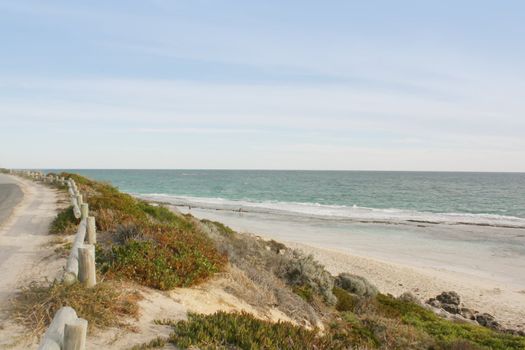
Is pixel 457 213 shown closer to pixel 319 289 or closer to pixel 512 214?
pixel 512 214

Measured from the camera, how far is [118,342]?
5.55m

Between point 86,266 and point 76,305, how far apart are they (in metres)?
0.77

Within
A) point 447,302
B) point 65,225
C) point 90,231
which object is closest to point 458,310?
point 447,302

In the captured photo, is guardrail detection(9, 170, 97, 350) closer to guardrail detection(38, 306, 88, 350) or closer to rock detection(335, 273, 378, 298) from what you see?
guardrail detection(38, 306, 88, 350)

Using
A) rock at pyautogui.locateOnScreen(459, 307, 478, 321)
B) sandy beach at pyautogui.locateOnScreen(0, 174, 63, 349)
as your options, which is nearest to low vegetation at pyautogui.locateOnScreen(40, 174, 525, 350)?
sandy beach at pyautogui.locateOnScreen(0, 174, 63, 349)

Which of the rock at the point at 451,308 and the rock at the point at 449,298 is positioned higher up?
the rock at the point at 449,298

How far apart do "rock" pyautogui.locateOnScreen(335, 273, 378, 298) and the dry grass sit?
33.2 feet

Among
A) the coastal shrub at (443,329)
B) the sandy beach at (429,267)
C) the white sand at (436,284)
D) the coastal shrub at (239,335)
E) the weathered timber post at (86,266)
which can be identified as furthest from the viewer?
the sandy beach at (429,267)

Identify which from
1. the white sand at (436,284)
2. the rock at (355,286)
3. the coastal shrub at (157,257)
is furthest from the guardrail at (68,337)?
the white sand at (436,284)

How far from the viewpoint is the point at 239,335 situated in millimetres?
5828

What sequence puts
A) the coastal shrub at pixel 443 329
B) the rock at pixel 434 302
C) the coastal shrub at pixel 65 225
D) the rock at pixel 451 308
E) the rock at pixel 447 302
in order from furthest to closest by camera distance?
the rock at pixel 434 302, the rock at pixel 447 302, the rock at pixel 451 308, the coastal shrub at pixel 65 225, the coastal shrub at pixel 443 329

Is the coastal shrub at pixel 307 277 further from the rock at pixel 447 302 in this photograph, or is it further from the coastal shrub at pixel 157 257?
the rock at pixel 447 302

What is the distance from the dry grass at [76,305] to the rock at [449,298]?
43.9 feet

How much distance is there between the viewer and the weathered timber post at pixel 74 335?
4.02 m
